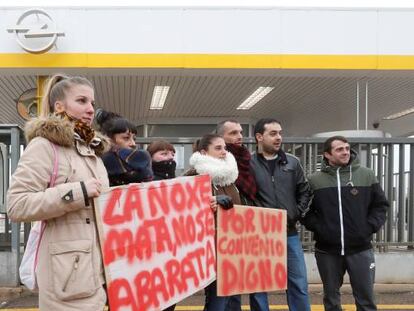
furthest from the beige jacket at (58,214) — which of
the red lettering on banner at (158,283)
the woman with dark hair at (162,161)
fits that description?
the woman with dark hair at (162,161)

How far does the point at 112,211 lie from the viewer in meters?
2.50

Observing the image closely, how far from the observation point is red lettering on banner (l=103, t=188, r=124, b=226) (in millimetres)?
2452

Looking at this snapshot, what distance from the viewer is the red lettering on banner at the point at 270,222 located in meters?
3.75

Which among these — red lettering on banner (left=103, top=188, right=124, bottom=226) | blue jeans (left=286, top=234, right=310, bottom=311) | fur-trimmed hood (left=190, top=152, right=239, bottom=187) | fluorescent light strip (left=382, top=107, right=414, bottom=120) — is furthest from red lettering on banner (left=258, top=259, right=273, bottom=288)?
fluorescent light strip (left=382, top=107, right=414, bottom=120)

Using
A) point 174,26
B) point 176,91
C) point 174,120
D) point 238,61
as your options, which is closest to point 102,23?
point 174,26

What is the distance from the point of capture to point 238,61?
959 centimetres

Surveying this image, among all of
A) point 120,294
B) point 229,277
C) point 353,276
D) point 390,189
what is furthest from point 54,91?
point 390,189

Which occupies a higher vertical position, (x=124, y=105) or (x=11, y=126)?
(x=124, y=105)

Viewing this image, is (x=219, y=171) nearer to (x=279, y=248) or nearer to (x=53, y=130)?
(x=279, y=248)

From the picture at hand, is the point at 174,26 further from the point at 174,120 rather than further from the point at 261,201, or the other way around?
the point at 174,120

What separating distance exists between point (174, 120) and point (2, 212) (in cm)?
1167

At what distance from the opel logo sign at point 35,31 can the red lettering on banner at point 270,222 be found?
6.94 m

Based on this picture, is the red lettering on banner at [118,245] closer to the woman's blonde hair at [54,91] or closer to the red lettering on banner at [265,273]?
the woman's blonde hair at [54,91]

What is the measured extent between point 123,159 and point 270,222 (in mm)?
1347
